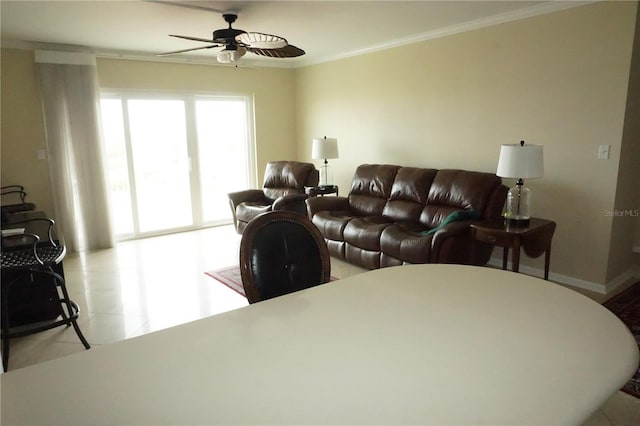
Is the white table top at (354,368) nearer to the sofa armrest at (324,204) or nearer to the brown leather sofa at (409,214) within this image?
the brown leather sofa at (409,214)

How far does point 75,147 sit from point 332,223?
10.9 ft

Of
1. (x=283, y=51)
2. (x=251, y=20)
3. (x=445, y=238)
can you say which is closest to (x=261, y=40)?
(x=283, y=51)

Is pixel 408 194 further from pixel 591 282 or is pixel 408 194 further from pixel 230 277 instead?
pixel 230 277

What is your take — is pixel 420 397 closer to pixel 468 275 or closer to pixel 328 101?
→ pixel 468 275

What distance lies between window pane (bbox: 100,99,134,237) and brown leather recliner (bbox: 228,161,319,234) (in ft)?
4.84

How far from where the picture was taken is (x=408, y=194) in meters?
4.43

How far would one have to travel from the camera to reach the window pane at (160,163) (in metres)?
5.63

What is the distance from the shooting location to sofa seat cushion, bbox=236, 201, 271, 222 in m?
5.12

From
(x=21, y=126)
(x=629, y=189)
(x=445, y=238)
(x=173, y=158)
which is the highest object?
(x=21, y=126)

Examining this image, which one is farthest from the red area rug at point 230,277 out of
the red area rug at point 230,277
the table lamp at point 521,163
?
the table lamp at point 521,163

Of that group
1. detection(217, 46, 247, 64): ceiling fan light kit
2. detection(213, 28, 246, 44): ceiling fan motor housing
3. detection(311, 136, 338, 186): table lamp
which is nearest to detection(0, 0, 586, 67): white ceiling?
detection(213, 28, 246, 44): ceiling fan motor housing

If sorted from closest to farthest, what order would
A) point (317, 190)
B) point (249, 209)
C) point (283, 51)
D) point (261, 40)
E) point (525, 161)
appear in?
point (261, 40) → point (525, 161) → point (283, 51) → point (249, 209) → point (317, 190)

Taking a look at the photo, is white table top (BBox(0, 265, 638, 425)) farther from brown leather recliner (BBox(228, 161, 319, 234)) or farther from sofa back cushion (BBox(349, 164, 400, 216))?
brown leather recliner (BBox(228, 161, 319, 234))

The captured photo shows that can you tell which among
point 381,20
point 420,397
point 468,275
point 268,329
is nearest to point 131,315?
point 268,329
